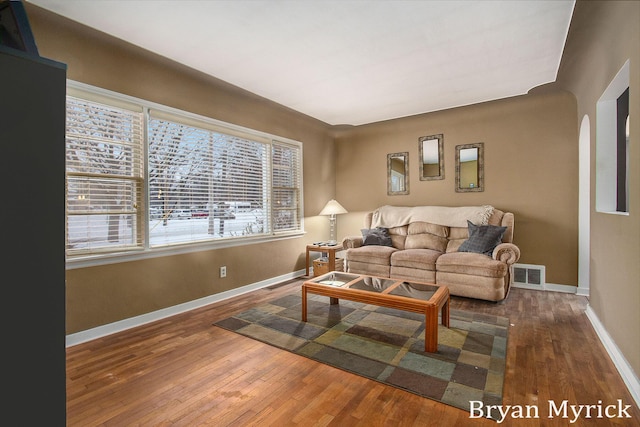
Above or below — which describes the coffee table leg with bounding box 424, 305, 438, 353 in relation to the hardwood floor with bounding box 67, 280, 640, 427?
above

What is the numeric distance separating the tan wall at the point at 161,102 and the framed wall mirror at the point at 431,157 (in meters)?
2.02

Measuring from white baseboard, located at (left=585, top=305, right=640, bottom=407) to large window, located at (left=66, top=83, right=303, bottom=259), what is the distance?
11.8 ft

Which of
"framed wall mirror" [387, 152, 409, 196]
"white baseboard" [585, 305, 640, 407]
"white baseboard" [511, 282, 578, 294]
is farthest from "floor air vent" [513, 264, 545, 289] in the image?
"framed wall mirror" [387, 152, 409, 196]

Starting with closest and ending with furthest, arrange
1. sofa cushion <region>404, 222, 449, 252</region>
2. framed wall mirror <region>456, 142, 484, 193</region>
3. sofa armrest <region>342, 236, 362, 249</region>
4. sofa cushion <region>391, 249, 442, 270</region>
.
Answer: sofa cushion <region>391, 249, 442, 270</region> → sofa cushion <region>404, 222, 449, 252</region> → framed wall mirror <region>456, 142, 484, 193</region> → sofa armrest <region>342, 236, 362, 249</region>

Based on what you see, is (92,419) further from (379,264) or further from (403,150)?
(403,150)

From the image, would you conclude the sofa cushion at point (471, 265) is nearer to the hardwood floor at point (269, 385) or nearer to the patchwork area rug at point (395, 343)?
the patchwork area rug at point (395, 343)

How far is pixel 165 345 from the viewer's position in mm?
2588

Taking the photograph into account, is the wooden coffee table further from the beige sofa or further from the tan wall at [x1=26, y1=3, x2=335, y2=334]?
the tan wall at [x1=26, y1=3, x2=335, y2=334]

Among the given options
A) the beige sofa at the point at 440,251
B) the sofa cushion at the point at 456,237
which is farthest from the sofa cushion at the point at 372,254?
the sofa cushion at the point at 456,237

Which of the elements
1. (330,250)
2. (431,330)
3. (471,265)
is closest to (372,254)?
(330,250)

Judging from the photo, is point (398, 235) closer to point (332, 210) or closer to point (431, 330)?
point (332, 210)

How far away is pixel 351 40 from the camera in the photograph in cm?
267

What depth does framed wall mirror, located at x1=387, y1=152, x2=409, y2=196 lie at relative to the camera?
5246 millimetres

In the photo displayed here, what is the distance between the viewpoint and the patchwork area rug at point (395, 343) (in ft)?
6.61
